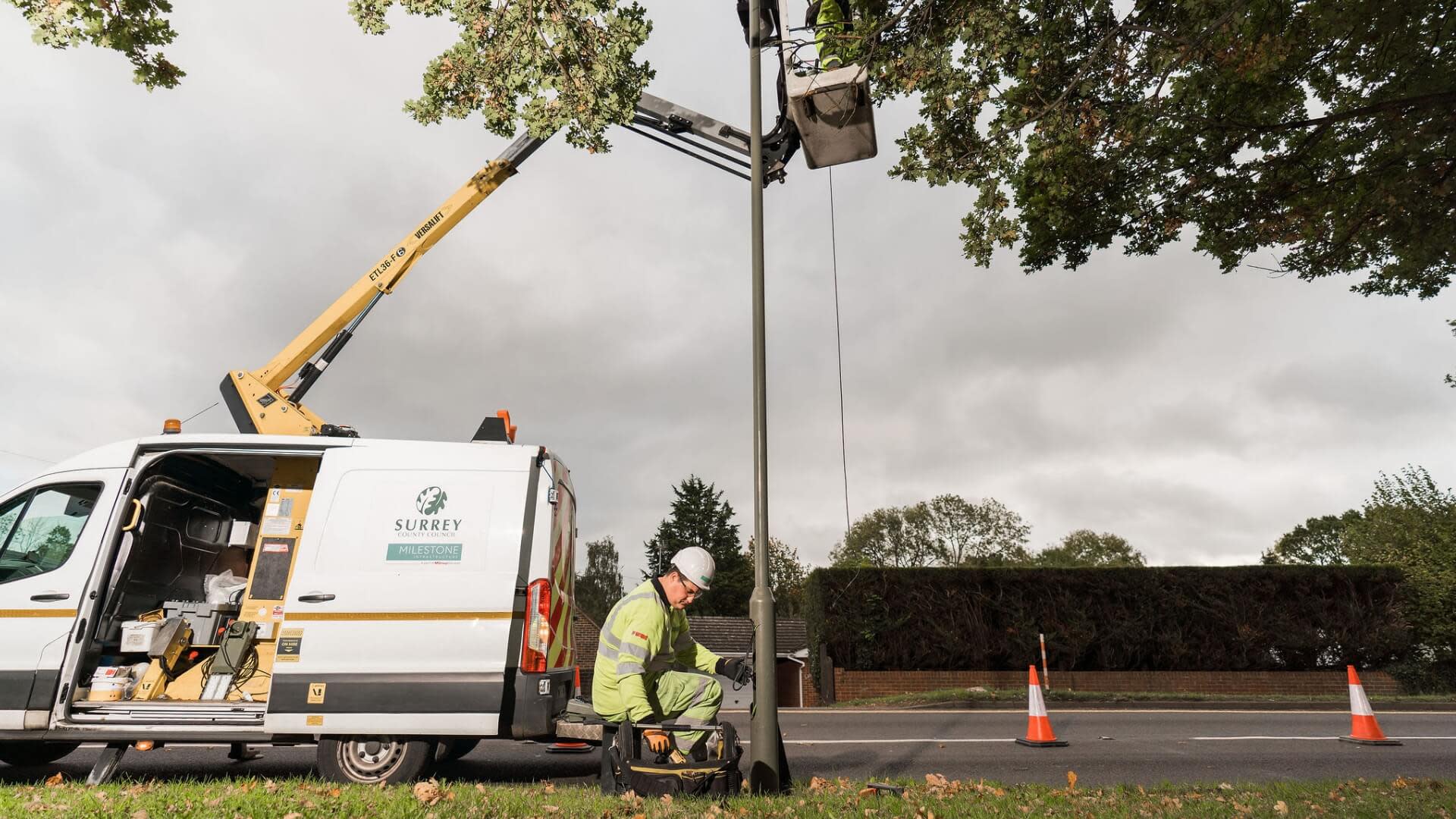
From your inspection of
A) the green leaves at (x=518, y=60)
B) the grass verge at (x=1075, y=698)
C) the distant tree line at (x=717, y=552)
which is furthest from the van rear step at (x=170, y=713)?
the distant tree line at (x=717, y=552)

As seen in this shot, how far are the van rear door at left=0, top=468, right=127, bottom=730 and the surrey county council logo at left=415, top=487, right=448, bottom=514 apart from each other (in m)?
2.47

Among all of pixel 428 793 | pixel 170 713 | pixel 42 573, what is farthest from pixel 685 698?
pixel 42 573

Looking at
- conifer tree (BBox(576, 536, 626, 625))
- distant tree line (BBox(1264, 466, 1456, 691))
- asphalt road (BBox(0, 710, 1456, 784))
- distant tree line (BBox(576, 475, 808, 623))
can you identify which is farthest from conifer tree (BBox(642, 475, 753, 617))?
asphalt road (BBox(0, 710, 1456, 784))

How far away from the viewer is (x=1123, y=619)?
56.6 ft

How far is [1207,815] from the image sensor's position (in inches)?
177

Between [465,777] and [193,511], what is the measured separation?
4109 mm

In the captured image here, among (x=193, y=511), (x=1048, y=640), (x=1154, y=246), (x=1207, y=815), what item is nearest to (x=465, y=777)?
(x=193, y=511)

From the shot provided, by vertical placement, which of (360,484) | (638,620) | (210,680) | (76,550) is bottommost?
(210,680)

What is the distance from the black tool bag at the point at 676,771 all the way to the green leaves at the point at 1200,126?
15.4 ft

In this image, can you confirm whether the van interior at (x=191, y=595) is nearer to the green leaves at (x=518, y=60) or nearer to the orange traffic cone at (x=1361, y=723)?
the green leaves at (x=518, y=60)

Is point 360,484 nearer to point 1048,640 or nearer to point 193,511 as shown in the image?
point 193,511

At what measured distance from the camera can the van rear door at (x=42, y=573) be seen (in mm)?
5512

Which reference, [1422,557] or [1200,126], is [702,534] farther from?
[1200,126]

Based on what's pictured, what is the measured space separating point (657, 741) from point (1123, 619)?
15945 millimetres
